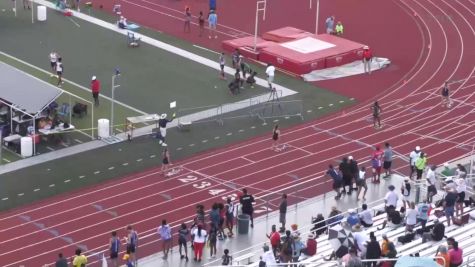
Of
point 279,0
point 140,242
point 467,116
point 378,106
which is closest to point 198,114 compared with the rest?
point 378,106

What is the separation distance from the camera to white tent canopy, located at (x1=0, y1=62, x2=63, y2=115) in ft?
130

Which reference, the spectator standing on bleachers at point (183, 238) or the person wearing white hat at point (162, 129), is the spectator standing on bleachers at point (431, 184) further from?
the person wearing white hat at point (162, 129)

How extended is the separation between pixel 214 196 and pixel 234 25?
68.3 ft

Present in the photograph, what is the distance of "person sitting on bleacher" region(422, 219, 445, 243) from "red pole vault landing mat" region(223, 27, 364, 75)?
20320mm

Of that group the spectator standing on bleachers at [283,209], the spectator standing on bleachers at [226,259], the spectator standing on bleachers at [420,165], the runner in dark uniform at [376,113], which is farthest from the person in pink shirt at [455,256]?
the runner in dark uniform at [376,113]

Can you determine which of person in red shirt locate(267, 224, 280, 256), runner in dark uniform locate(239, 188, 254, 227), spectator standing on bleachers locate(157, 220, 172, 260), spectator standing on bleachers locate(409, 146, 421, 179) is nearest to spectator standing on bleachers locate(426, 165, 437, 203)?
spectator standing on bleachers locate(409, 146, 421, 179)

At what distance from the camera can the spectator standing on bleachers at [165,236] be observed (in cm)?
3078

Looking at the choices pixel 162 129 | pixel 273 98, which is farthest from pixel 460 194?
pixel 273 98

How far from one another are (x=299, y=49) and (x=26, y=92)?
47.1 ft

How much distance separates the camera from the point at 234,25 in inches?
2222

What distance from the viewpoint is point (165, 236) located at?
30859mm

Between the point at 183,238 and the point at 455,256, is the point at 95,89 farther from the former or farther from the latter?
the point at 455,256

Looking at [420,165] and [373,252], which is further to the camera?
[420,165]

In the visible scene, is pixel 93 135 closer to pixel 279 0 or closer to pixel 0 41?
pixel 0 41
